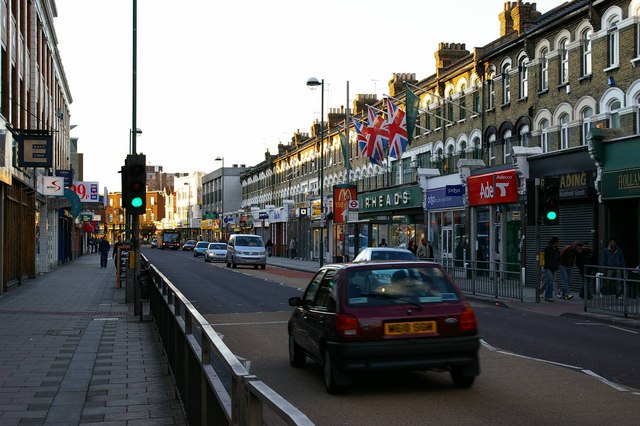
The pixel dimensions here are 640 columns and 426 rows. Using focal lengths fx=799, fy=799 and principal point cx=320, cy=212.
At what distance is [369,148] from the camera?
128 ft

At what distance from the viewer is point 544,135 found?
30.3m

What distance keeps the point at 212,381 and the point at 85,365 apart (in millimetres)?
6212

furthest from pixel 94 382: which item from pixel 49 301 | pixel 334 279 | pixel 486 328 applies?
pixel 49 301

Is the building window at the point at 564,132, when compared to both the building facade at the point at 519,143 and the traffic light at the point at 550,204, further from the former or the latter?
Answer: the traffic light at the point at 550,204

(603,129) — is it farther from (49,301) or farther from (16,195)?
(16,195)

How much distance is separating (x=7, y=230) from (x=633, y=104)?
2046cm

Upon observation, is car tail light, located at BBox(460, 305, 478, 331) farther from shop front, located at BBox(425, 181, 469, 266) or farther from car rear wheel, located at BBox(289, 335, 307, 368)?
shop front, located at BBox(425, 181, 469, 266)

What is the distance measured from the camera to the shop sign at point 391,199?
4197 centimetres

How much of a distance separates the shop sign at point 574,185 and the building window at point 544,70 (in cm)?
445

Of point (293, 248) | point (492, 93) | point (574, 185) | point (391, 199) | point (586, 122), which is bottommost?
point (293, 248)

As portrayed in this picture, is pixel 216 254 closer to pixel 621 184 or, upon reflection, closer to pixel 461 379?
pixel 621 184

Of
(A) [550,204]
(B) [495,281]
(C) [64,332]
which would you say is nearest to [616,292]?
(A) [550,204]

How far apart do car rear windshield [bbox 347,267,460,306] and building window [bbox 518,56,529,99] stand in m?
24.5

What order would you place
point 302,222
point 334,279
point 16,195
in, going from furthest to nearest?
point 302,222, point 16,195, point 334,279
